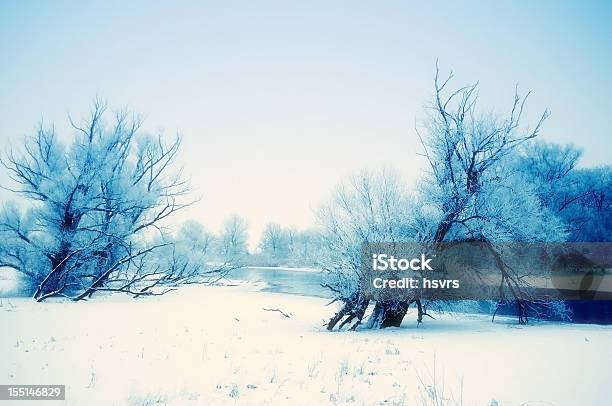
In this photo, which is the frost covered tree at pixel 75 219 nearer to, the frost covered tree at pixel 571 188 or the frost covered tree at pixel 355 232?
the frost covered tree at pixel 355 232

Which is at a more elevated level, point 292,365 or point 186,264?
point 186,264

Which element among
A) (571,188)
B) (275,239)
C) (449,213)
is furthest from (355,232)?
(275,239)

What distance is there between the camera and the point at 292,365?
5.98 metres

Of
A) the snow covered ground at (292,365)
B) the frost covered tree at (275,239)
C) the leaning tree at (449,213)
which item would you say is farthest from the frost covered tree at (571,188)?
the frost covered tree at (275,239)

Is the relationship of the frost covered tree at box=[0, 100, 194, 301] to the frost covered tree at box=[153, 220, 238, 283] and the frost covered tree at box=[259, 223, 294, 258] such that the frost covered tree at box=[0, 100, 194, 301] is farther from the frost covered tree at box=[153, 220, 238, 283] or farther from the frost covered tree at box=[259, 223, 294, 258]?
the frost covered tree at box=[259, 223, 294, 258]

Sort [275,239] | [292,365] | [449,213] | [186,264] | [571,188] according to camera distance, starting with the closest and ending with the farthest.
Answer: [292,365] → [449,213] → [186,264] → [571,188] → [275,239]

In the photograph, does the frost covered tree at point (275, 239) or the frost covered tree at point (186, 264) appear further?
the frost covered tree at point (275, 239)

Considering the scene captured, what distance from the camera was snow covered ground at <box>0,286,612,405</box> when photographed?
4438mm

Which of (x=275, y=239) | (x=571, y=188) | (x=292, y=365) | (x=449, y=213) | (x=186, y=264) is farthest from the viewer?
(x=275, y=239)

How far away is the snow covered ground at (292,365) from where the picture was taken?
4438mm

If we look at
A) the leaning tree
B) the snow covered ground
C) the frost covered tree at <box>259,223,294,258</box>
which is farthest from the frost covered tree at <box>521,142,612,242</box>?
the frost covered tree at <box>259,223,294,258</box>

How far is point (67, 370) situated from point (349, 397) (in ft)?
13.7

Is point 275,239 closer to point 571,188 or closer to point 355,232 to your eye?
point 571,188

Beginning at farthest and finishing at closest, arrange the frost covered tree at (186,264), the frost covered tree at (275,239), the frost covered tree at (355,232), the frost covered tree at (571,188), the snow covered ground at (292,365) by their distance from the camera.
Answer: the frost covered tree at (275,239), the frost covered tree at (571,188), the frost covered tree at (186,264), the frost covered tree at (355,232), the snow covered ground at (292,365)
